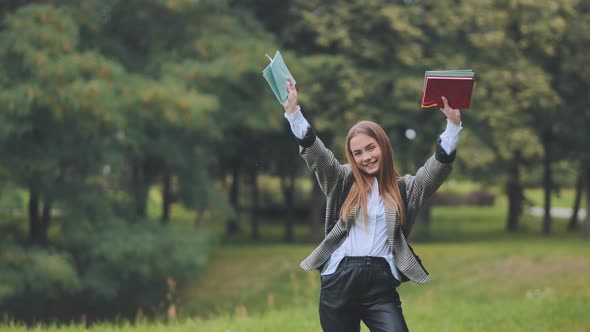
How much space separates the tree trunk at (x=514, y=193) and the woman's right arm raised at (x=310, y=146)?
976 inches

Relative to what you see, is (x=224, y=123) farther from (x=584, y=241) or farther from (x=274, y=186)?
(x=274, y=186)

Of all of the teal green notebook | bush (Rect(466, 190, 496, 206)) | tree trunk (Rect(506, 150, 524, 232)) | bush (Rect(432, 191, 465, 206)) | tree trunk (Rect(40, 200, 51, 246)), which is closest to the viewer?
the teal green notebook

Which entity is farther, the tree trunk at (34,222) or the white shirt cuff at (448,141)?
the tree trunk at (34,222)

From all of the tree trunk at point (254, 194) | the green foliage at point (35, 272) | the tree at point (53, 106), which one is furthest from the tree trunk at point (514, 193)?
the green foliage at point (35, 272)

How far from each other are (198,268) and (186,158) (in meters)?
3.48

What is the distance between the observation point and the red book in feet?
13.5

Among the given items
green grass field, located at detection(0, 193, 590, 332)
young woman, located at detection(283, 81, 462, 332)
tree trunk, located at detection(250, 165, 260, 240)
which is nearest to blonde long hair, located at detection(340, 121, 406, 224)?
young woman, located at detection(283, 81, 462, 332)

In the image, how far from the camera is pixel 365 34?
24.2m

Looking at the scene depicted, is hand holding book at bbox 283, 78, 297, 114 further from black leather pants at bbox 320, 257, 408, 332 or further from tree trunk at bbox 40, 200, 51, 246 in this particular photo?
tree trunk at bbox 40, 200, 51, 246

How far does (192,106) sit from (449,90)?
14374 millimetres

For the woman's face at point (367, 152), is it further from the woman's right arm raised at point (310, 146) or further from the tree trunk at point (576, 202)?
the tree trunk at point (576, 202)

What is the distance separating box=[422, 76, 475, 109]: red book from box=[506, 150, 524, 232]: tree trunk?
973 inches

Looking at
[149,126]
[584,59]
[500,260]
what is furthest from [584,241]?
[149,126]

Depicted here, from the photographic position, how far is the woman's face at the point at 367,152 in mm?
4191
